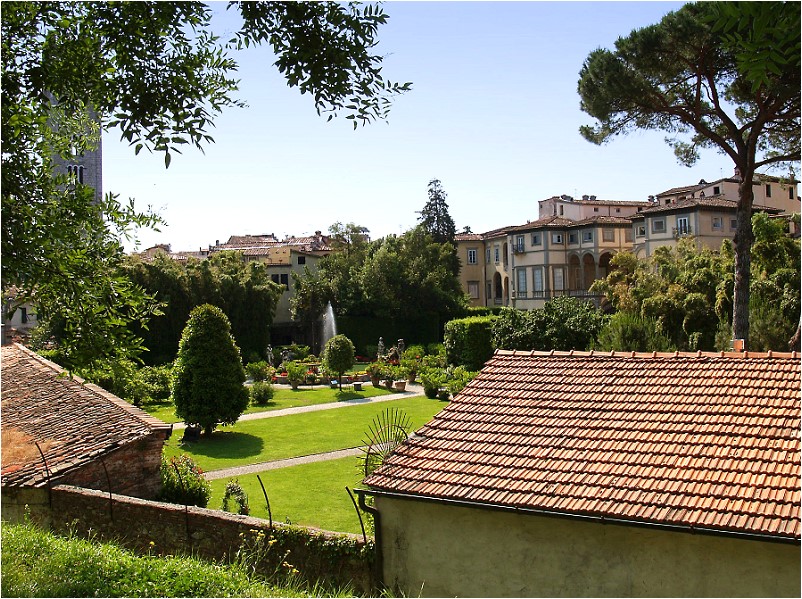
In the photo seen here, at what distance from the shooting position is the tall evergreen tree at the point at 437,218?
2500 inches

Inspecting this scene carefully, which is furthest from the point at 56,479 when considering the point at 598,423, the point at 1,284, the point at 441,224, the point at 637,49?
the point at 441,224

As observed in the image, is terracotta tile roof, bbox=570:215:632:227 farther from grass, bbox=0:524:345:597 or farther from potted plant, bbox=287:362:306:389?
grass, bbox=0:524:345:597

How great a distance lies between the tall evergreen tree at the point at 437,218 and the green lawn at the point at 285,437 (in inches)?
1498

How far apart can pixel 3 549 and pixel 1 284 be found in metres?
2.36

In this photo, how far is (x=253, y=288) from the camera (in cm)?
4334

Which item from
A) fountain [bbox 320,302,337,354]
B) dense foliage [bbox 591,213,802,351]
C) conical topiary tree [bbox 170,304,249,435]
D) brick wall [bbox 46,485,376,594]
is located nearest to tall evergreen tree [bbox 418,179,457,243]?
fountain [bbox 320,302,337,354]

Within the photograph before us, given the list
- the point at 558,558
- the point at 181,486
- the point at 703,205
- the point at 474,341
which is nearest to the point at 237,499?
the point at 181,486

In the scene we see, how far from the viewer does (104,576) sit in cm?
600

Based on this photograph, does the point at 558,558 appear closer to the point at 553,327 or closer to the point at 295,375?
the point at 553,327

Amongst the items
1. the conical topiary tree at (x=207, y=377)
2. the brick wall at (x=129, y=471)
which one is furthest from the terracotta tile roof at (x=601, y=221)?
the brick wall at (x=129, y=471)

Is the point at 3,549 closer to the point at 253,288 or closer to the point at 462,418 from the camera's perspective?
the point at 462,418

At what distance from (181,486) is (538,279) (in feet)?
167

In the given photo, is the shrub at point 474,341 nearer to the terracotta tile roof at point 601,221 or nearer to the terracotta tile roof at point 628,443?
the terracotta tile roof at point 628,443

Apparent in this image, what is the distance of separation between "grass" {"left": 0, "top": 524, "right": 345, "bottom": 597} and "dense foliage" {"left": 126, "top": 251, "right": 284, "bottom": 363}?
32.4 metres
